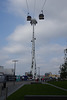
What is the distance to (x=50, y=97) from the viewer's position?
33.5 ft

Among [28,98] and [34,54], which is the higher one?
[34,54]

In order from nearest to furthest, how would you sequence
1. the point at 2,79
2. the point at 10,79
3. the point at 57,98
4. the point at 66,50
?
1. the point at 57,98
2. the point at 2,79
3. the point at 66,50
4. the point at 10,79

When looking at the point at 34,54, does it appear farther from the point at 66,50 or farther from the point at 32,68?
the point at 66,50

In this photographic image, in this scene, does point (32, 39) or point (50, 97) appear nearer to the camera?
point (50, 97)

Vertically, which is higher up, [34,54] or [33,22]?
[33,22]

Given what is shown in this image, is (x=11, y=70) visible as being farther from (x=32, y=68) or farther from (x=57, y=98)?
(x=57, y=98)

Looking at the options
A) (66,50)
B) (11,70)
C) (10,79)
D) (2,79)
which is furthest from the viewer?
(11,70)

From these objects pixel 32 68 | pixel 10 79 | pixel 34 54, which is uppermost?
pixel 34 54

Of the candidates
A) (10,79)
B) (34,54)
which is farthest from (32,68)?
(10,79)

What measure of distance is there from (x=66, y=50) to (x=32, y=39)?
1672 inches

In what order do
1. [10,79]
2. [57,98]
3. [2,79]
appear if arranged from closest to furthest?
1. [57,98]
2. [2,79]
3. [10,79]

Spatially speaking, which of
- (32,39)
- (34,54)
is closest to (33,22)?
(32,39)

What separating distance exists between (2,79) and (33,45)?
A: 4819 centimetres

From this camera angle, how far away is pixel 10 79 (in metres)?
66.2
